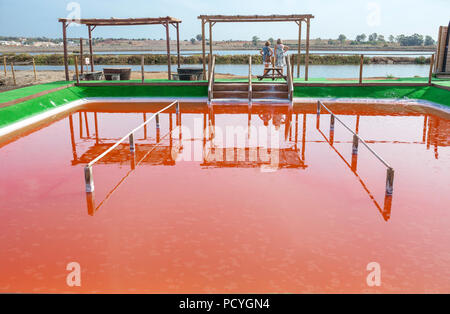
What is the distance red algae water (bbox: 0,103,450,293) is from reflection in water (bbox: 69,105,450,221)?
0.18ft

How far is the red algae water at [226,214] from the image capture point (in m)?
4.79

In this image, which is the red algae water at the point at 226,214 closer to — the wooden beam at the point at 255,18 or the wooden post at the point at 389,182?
the wooden post at the point at 389,182

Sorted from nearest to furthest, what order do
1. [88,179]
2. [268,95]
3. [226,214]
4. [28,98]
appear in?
[226,214] → [88,179] → [28,98] → [268,95]

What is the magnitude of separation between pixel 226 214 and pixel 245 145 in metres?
4.54

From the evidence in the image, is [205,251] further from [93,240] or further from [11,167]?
[11,167]

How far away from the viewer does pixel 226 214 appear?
6426 mm

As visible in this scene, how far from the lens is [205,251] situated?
5312 mm

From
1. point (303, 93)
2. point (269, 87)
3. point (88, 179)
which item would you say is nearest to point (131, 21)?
point (269, 87)

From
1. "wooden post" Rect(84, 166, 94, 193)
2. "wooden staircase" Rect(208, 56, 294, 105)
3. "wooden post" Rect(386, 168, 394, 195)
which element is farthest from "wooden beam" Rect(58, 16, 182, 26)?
"wooden post" Rect(386, 168, 394, 195)

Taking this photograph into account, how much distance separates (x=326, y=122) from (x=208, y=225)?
9021 millimetres

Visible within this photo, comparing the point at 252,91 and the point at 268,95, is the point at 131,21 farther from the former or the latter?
the point at 268,95

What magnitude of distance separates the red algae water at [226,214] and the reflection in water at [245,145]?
55 millimetres

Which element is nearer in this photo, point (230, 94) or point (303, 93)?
point (230, 94)
